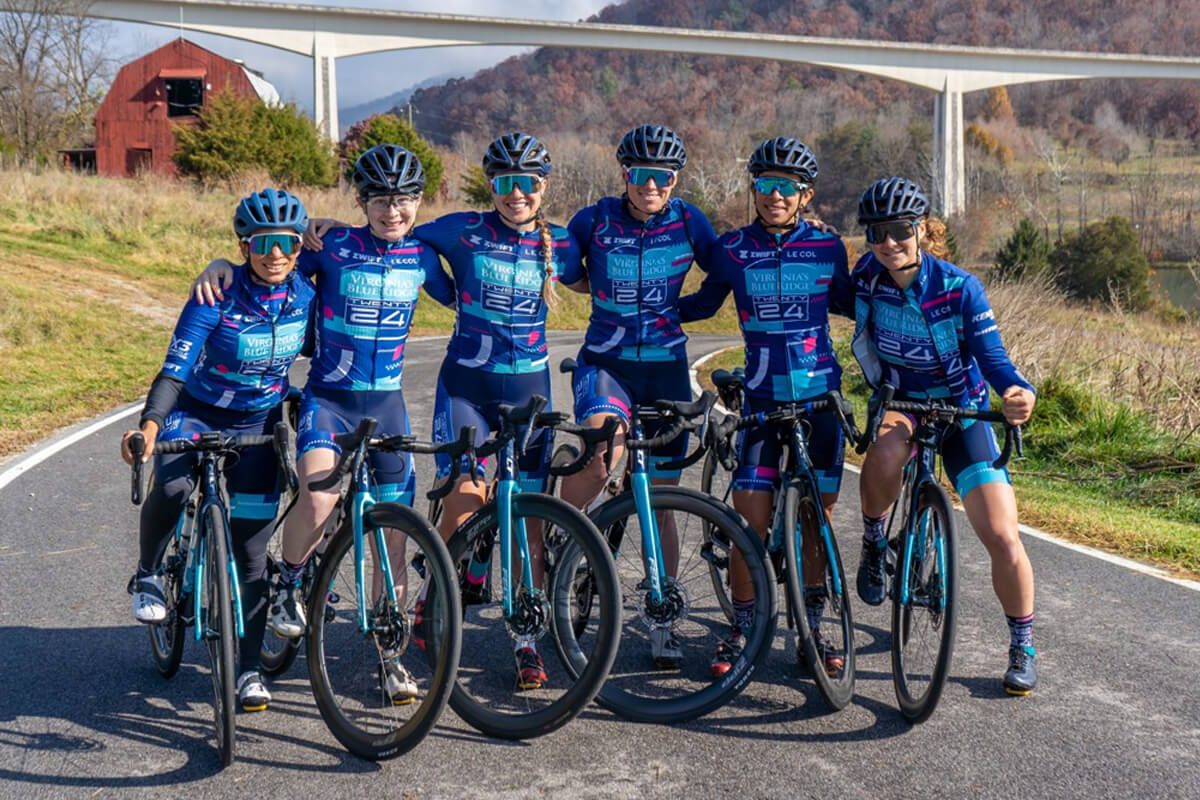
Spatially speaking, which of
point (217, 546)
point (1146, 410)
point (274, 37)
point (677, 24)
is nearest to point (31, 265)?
point (1146, 410)

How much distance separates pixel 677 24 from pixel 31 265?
174411mm

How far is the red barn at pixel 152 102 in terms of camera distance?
6141 centimetres

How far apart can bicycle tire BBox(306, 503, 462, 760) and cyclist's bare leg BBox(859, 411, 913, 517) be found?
6.78 ft

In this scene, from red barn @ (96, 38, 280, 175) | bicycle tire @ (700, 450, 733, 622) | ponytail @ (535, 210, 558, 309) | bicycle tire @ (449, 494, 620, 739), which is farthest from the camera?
red barn @ (96, 38, 280, 175)

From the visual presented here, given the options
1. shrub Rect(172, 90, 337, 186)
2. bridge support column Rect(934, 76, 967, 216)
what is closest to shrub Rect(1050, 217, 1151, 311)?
shrub Rect(172, 90, 337, 186)

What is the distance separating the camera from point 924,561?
4.99 metres

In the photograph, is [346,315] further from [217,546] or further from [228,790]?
[228,790]

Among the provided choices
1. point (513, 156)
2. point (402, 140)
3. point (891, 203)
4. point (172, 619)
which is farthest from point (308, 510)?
point (402, 140)

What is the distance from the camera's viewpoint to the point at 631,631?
5.74 m

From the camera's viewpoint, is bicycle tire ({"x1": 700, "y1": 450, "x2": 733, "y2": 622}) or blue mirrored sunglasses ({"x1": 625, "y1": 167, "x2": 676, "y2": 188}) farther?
blue mirrored sunglasses ({"x1": 625, "y1": 167, "x2": 676, "y2": 188})

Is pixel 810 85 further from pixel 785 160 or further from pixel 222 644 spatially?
pixel 222 644

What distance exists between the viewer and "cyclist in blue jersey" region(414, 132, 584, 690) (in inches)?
209

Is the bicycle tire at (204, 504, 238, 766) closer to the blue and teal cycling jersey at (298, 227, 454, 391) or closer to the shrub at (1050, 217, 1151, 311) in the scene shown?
the blue and teal cycling jersey at (298, 227, 454, 391)

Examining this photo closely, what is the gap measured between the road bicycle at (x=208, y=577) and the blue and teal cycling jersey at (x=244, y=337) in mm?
289
